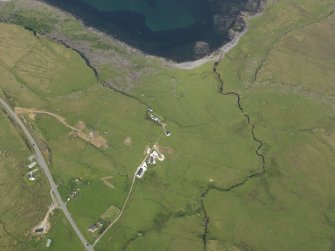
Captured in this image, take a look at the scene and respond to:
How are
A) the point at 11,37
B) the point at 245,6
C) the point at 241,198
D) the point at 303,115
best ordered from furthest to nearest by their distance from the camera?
the point at 245,6
the point at 11,37
the point at 303,115
the point at 241,198

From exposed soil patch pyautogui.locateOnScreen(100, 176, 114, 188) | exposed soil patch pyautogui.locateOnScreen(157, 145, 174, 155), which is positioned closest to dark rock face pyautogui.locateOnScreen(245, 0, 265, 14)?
exposed soil patch pyautogui.locateOnScreen(157, 145, 174, 155)

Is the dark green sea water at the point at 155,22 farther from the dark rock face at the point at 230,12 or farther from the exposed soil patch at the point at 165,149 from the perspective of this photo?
the exposed soil patch at the point at 165,149

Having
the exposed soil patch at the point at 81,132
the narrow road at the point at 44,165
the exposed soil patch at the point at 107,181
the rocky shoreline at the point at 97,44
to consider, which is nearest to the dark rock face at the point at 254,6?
the rocky shoreline at the point at 97,44

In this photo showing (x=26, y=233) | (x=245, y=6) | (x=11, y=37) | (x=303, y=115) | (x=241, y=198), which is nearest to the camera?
(x=26, y=233)

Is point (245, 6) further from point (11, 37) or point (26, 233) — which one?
point (26, 233)

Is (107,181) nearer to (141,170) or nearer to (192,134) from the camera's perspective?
(141,170)

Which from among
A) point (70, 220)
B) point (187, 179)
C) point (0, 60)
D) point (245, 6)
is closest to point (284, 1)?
point (245, 6)

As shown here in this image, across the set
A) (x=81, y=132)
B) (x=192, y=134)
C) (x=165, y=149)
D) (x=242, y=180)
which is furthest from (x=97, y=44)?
(x=242, y=180)
